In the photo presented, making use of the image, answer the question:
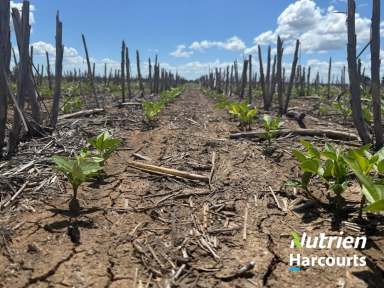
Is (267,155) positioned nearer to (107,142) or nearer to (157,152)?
(157,152)

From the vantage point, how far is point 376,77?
5.30 m

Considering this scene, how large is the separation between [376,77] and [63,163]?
14.8ft

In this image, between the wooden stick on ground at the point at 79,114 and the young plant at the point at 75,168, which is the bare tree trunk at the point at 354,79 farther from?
the wooden stick on ground at the point at 79,114

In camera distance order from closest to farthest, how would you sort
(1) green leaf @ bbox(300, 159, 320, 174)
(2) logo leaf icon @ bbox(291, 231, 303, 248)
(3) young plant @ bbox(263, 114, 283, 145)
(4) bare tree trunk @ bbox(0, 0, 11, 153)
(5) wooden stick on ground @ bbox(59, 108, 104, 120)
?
(2) logo leaf icon @ bbox(291, 231, 303, 248) < (1) green leaf @ bbox(300, 159, 320, 174) < (4) bare tree trunk @ bbox(0, 0, 11, 153) < (3) young plant @ bbox(263, 114, 283, 145) < (5) wooden stick on ground @ bbox(59, 108, 104, 120)

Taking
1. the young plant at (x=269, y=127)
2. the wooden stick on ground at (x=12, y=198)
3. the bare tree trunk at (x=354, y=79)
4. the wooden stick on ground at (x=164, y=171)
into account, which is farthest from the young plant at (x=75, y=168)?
the bare tree trunk at (x=354, y=79)

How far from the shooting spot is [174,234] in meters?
2.92

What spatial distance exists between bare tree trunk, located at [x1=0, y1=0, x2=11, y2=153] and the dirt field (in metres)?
1.64

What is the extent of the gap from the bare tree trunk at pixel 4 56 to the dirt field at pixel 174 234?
5.39 ft

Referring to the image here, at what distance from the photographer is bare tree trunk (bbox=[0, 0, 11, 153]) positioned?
4688 millimetres

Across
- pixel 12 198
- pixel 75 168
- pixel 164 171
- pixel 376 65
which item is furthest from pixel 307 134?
pixel 12 198

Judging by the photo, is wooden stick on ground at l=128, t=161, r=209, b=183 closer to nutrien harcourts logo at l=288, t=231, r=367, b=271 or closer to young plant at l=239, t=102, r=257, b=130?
nutrien harcourts logo at l=288, t=231, r=367, b=271

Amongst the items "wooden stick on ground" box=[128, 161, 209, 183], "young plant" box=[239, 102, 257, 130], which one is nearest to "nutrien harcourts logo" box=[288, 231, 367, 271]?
"wooden stick on ground" box=[128, 161, 209, 183]

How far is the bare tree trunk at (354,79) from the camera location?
5367 mm

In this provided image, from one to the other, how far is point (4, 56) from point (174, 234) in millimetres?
3537
